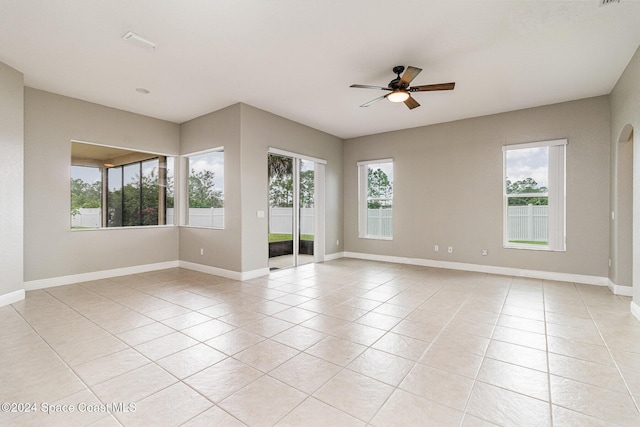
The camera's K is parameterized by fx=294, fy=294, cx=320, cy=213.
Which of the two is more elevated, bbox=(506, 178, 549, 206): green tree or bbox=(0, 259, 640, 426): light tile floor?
bbox=(506, 178, 549, 206): green tree

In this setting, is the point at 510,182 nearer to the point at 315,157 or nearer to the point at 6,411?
the point at 315,157

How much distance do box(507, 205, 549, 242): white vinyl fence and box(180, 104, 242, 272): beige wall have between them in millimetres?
4932

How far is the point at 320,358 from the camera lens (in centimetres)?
242

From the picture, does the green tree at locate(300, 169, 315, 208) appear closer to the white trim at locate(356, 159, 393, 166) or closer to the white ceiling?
the white trim at locate(356, 159, 393, 166)

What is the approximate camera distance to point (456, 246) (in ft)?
19.5

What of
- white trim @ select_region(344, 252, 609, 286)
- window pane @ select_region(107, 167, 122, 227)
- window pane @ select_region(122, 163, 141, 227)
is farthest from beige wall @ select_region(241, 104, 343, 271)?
white trim @ select_region(344, 252, 609, 286)

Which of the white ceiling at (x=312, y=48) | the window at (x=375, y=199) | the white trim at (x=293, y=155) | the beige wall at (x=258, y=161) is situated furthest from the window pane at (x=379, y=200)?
the white ceiling at (x=312, y=48)

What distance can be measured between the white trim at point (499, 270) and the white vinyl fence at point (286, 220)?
5.27 feet

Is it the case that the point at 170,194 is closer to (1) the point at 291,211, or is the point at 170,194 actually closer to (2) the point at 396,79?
(1) the point at 291,211

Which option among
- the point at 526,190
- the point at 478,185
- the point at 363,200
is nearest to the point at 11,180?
the point at 363,200

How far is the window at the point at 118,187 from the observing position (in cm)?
495

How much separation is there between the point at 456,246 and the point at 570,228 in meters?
1.81

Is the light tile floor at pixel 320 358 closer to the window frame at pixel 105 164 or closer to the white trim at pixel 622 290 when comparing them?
the white trim at pixel 622 290

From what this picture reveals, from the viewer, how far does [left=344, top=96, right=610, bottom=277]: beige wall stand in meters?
4.71
